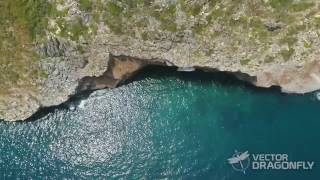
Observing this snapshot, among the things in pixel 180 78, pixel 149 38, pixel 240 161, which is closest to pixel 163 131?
pixel 180 78

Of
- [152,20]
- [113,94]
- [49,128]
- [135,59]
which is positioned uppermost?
[152,20]

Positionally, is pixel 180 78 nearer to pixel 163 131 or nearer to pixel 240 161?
pixel 163 131

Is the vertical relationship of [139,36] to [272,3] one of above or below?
below

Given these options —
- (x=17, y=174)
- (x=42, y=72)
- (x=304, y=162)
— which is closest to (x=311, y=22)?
(x=304, y=162)

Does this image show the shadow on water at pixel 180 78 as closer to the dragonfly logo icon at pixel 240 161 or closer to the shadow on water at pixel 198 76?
the shadow on water at pixel 198 76

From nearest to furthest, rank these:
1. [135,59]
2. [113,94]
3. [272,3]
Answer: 1. [272,3]
2. [135,59]
3. [113,94]

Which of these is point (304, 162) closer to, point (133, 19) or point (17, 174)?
point (133, 19)
